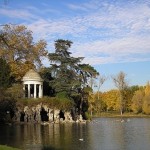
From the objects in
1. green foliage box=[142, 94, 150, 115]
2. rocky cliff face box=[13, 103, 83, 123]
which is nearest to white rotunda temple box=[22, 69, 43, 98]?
rocky cliff face box=[13, 103, 83, 123]

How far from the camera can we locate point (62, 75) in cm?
7181

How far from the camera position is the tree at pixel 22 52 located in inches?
2776

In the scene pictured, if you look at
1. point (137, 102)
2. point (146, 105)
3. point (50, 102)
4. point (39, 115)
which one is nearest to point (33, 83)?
point (50, 102)

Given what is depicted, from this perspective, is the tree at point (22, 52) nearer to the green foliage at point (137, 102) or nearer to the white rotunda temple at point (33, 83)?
the white rotunda temple at point (33, 83)

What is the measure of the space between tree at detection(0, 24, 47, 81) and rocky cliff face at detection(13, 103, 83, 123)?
28.0ft

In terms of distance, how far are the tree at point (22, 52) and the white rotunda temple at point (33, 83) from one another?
85.6 inches

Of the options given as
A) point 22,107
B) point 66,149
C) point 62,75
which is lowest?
point 66,149

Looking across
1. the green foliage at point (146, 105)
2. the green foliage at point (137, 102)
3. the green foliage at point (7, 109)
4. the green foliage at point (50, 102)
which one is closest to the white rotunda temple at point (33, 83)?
the green foliage at point (50, 102)

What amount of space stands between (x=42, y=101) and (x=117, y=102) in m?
46.5

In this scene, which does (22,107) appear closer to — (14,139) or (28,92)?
(28,92)

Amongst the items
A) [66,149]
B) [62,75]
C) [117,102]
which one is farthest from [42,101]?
[117,102]

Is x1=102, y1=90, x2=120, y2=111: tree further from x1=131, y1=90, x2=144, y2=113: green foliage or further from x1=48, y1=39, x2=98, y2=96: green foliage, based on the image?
x1=48, y1=39, x2=98, y2=96: green foliage

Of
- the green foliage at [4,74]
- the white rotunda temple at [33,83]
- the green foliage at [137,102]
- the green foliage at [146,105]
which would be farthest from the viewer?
the green foliage at [137,102]

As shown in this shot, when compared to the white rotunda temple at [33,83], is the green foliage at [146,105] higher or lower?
lower
